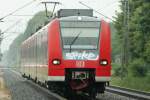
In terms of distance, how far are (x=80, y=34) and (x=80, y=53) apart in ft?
2.79

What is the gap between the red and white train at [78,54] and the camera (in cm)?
2080

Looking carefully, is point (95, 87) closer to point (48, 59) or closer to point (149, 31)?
point (48, 59)

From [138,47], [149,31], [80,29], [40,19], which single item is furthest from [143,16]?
[40,19]

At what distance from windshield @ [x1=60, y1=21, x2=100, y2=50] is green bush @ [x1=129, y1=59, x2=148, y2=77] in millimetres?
21470

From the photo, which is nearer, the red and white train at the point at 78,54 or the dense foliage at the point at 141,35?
the red and white train at the point at 78,54

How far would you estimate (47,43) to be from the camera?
21688 mm

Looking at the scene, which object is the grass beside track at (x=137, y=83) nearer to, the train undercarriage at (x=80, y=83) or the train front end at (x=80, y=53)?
the train undercarriage at (x=80, y=83)

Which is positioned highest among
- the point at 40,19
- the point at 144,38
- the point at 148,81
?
the point at 40,19

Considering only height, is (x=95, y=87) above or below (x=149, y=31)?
below

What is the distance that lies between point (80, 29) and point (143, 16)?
1900 centimetres

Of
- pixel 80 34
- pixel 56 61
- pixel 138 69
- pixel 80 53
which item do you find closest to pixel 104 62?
pixel 80 53

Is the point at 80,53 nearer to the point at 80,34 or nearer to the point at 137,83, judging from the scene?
the point at 80,34

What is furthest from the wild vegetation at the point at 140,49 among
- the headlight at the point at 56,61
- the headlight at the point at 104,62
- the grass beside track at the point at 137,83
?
the headlight at the point at 56,61

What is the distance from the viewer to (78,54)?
21.0m
